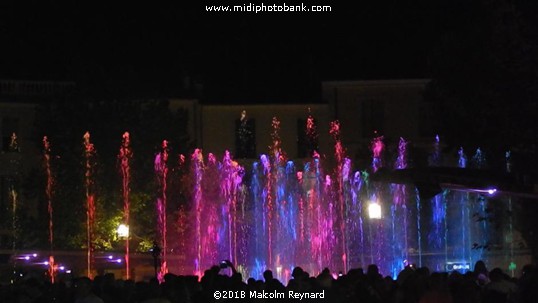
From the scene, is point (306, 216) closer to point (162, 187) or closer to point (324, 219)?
point (324, 219)

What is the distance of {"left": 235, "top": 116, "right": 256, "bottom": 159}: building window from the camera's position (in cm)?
4253

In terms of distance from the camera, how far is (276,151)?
42531 mm

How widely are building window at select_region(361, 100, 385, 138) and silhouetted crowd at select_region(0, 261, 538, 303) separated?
27.0 m

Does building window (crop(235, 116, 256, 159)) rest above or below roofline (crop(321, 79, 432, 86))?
below

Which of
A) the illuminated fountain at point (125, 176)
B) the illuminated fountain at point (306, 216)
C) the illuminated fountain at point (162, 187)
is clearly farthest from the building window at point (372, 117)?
the illuminated fountain at point (125, 176)

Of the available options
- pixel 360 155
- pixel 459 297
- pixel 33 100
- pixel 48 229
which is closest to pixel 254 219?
pixel 360 155

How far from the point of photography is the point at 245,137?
42531mm

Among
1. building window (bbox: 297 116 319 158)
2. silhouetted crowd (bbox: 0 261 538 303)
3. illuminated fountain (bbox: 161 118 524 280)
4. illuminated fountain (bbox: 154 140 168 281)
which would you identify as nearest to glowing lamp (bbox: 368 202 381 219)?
illuminated fountain (bbox: 161 118 524 280)

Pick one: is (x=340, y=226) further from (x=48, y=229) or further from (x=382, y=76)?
(x=48, y=229)

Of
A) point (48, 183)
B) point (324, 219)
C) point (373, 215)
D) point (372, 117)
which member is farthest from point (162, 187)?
point (372, 117)

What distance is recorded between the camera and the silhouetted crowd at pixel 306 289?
13.0 meters

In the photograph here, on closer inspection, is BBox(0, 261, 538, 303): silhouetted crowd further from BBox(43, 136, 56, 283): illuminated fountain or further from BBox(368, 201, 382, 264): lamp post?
BBox(43, 136, 56, 283): illuminated fountain

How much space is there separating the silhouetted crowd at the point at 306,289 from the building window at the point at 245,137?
27107 millimetres

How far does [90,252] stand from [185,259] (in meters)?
3.14
